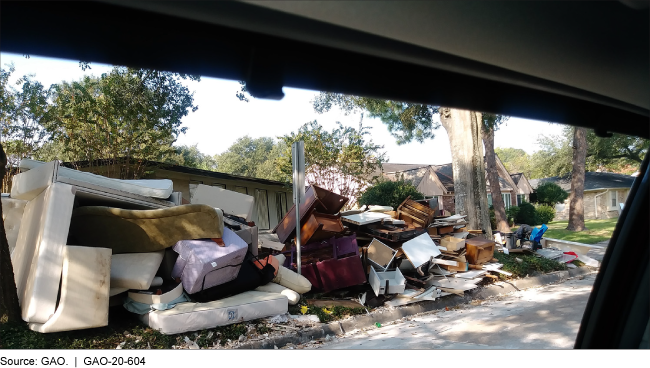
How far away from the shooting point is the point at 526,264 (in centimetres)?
995

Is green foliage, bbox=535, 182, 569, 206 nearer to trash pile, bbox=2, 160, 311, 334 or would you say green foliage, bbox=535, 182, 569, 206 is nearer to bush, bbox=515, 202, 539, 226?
bush, bbox=515, 202, 539, 226

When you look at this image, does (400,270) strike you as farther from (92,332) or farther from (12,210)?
(12,210)

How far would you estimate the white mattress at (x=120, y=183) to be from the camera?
535 centimetres

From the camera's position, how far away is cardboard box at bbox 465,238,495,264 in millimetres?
9031

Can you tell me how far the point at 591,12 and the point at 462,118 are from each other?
11.1 metres

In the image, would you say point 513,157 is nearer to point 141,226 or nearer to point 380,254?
point 380,254

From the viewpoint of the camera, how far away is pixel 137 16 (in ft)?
3.76

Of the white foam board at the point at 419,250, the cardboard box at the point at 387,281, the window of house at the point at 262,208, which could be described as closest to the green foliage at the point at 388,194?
the window of house at the point at 262,208

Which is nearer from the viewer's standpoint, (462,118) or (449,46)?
(449,46)

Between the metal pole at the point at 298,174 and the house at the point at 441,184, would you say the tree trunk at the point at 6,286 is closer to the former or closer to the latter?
the metal pole at the point at 298,174

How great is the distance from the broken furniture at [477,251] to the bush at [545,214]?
17.4 metres

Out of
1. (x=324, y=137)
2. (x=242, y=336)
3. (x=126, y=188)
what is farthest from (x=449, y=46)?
(x=324, y=137)

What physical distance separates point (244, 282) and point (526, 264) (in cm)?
718

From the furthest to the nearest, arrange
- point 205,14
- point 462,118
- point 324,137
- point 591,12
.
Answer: point 324,137, point 462,118, point 591,12, point 205,14
